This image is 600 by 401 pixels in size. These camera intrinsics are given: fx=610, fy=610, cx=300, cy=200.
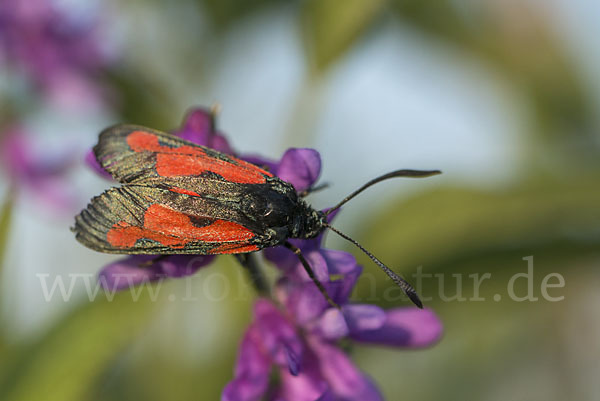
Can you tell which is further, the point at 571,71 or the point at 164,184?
the point at 571,71

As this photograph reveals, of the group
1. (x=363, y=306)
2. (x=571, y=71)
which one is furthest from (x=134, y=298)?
(x=571, y=71)

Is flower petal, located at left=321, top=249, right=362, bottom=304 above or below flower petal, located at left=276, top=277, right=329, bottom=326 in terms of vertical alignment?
above

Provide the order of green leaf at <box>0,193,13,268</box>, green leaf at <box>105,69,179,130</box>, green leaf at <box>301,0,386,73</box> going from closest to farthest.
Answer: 1. green leaf at <box>0,193,13,268</box>
2. green leaf at <box>301,0,386,73</box>
3. green leaf at <box>105,69,179,130</box>

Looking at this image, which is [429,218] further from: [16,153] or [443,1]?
[16,153]

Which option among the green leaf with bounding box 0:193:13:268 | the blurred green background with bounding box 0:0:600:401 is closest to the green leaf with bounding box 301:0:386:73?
the blurred green background with bounding box 0:0:600:401

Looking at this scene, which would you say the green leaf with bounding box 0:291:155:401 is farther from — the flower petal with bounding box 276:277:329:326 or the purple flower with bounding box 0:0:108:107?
the purple flower with bounding box 0:0:108:107

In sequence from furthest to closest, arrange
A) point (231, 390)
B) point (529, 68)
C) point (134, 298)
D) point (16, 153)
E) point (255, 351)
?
point (529, 68), point (16, 153), point (134, 298), point (255, 351), point (231, 390)

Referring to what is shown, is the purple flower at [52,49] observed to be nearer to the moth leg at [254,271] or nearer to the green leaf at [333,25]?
the green leaf at [333,25]
